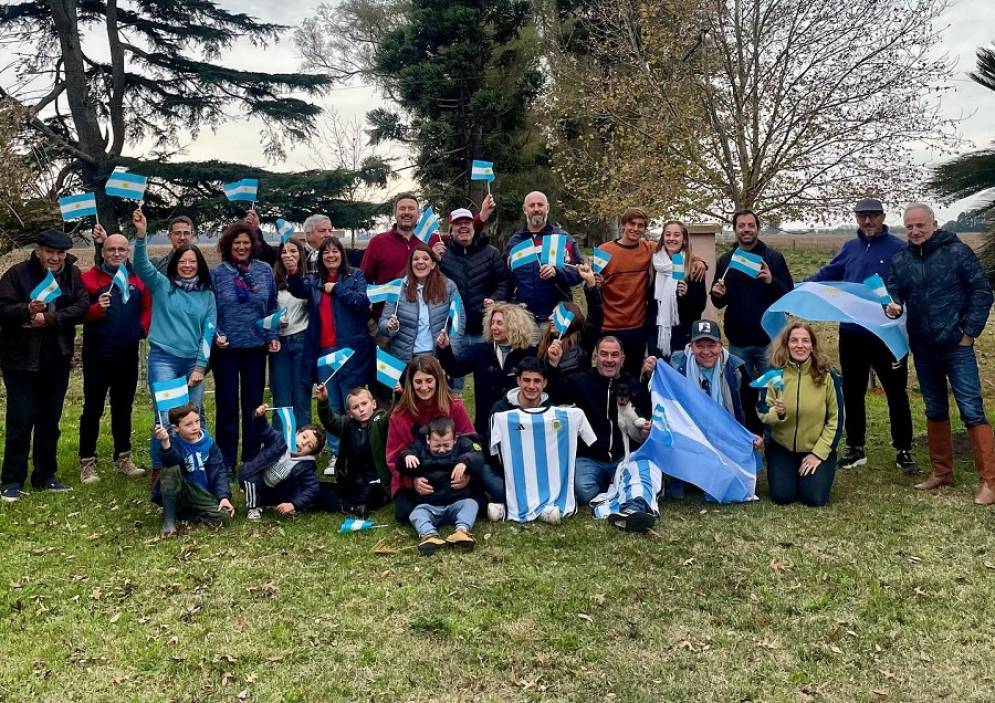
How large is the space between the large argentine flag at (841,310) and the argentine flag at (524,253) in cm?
206

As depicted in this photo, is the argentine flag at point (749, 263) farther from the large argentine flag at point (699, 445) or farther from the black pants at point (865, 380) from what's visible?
the large argentine flag at point (699, 445)

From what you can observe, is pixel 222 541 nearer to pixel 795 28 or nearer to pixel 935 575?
pixel 935 575

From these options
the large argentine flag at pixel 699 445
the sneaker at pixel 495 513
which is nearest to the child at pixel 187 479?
the sneaker at pixel 495 513

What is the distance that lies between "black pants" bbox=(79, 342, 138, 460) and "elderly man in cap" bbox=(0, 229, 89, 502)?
24 centimetres

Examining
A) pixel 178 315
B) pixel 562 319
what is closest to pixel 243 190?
pixel 178 315

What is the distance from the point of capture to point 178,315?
692 cm

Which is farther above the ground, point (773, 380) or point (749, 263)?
point (749, 263)

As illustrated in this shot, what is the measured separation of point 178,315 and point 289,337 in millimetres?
1041

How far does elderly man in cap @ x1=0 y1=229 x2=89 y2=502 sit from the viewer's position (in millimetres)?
6742

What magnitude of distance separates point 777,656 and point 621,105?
519 inches

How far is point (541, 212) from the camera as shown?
23.8 ft

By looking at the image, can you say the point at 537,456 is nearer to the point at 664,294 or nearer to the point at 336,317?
the point at 664,294

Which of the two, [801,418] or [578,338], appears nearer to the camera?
[801,418]

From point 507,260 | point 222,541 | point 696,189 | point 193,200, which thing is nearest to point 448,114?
point 193,200
